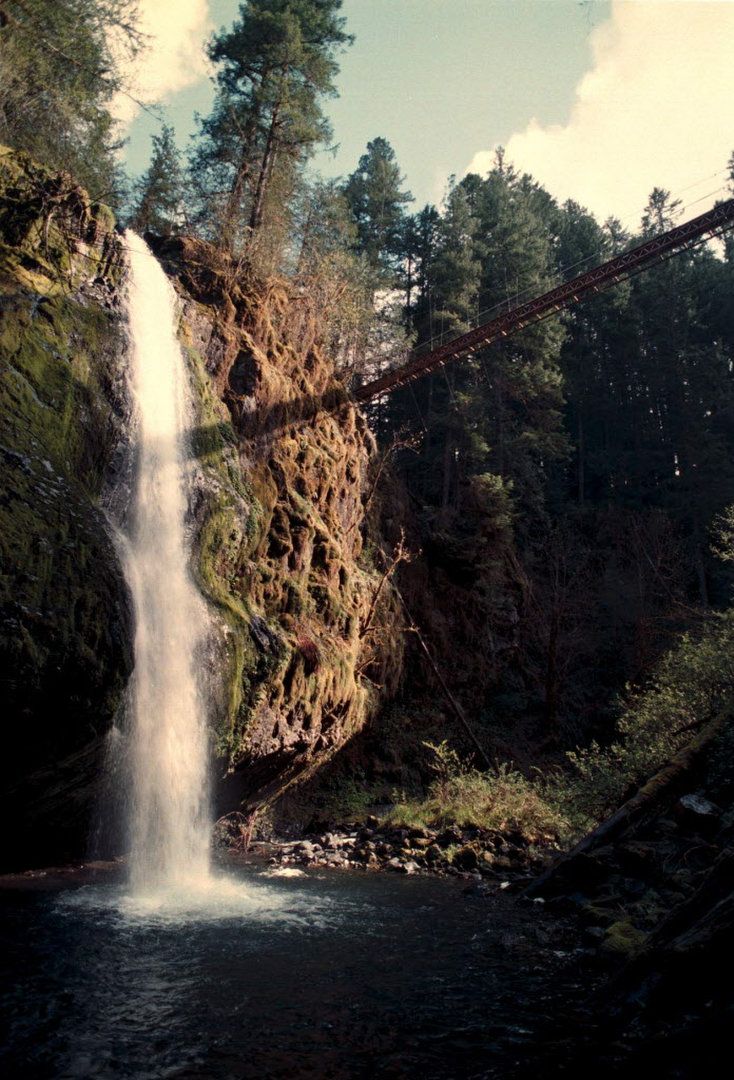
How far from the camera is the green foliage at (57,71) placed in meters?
14.0

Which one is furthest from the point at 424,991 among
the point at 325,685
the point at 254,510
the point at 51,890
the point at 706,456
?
the point at 706,456

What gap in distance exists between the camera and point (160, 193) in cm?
1905

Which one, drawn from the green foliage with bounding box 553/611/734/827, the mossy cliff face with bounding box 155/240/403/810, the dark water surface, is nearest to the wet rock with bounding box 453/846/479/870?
the green foliage with bounding box 553/611/734/827

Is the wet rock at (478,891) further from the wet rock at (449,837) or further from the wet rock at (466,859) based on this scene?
the wet rock at (449,837)

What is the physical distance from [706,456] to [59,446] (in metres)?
29.0

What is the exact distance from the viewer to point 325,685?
14070 millimetres

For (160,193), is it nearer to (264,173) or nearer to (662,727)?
(264,173)

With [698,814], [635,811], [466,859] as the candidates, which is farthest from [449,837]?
[698,814]

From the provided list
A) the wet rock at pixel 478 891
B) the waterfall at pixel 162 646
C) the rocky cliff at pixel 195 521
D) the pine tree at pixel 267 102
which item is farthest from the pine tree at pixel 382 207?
the wet rock at pixel 478 891

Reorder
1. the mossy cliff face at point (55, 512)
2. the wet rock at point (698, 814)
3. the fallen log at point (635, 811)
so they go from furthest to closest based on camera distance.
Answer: the fallen log at point (635, 811) → the wet rock at point (698, 814) → the mossy cliff face at point (55, 512)

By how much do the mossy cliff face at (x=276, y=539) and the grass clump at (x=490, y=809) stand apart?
259 cm

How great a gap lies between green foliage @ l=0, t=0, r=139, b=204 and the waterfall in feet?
18.6

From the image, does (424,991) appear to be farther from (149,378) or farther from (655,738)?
(149,378)

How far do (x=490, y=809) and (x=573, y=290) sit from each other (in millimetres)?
13971
